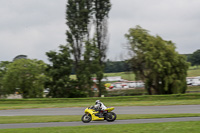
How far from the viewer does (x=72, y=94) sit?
43.6 m

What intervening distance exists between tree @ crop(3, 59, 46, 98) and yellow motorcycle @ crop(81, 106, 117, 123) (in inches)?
1070

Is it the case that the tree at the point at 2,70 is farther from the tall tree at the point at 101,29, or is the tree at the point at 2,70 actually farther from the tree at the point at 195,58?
the tree at the point at 195,58

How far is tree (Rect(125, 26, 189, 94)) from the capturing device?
132ft

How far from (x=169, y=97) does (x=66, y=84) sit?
676 inches

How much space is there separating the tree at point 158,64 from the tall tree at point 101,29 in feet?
16.1

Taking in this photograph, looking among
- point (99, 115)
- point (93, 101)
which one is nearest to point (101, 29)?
point (93, 101)

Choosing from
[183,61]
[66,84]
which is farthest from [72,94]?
[183,61]

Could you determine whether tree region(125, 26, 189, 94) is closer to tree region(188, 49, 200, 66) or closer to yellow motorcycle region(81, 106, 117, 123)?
yellow motorcycle region(81, 106, 117, 123)

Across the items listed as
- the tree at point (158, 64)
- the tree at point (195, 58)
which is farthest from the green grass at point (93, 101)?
the tree at point (195, 58)

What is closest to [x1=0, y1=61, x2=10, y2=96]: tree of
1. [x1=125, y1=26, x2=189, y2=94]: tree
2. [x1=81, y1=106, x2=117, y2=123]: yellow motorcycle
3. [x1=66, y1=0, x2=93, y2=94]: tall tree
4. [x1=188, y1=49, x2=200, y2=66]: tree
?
[x1=66, y1=0, x2=93, y2=94]: tall tree

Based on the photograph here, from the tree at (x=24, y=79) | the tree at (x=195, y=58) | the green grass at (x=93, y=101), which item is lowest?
the green grass at (x=93, y=101)

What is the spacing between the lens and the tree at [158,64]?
40125 mm

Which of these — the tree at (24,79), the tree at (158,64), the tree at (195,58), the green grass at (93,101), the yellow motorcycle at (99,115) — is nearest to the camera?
the yellow motorcycle at (99,115)

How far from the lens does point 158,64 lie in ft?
131
